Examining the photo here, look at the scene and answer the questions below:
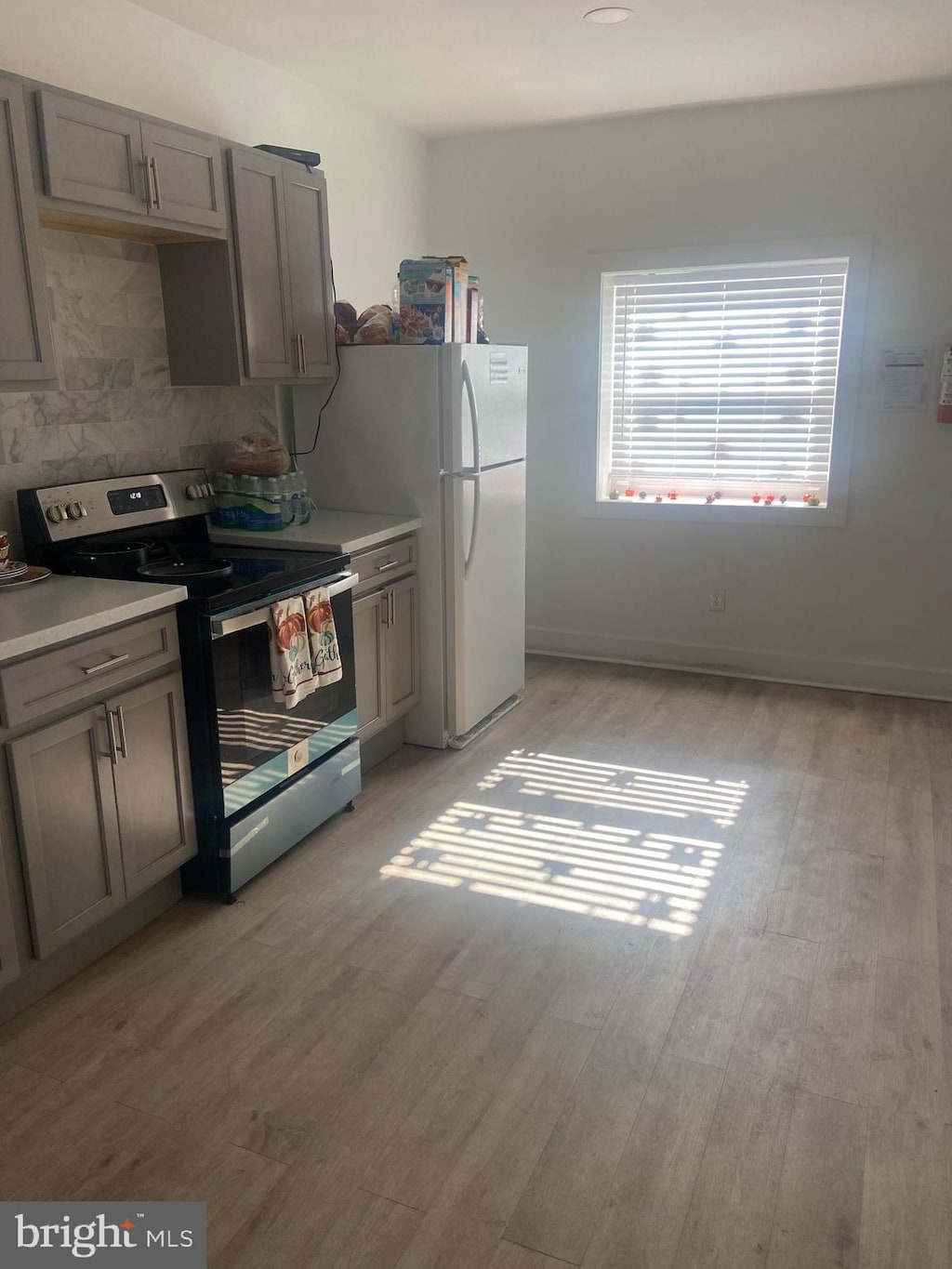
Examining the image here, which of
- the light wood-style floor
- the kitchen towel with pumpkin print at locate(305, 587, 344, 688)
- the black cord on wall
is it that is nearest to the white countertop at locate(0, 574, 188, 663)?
the kitchen towel with pumpkin print at locate(305, 587, 344, 688)

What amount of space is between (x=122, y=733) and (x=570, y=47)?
2823 millimetres

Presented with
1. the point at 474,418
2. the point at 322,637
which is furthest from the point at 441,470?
the point at 322,637

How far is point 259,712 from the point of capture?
2727 millimetres

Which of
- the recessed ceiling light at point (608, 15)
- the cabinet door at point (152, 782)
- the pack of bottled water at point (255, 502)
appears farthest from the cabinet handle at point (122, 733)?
the recessed ceiling light at point (608, 15)

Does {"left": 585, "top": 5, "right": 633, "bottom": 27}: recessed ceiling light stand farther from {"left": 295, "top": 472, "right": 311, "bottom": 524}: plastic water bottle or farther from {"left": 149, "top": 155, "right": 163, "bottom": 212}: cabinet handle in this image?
{"left": 295, "top": 472, "right": 311, "bottom": 524}: plastic water bottle

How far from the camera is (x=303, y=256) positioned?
334 centimetres

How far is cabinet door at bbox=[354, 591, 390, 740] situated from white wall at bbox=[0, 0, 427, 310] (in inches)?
60.2

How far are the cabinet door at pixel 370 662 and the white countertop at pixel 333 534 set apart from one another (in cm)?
22

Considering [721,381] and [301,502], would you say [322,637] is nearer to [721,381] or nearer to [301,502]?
[301,502]

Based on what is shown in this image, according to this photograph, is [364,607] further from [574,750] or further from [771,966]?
[771,966]

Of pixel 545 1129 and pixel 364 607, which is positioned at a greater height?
pixel 364 607

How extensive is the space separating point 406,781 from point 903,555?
247cm

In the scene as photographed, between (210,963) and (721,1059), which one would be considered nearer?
(721,1059)

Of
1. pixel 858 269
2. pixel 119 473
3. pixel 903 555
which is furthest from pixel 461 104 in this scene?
pixel 903 555
